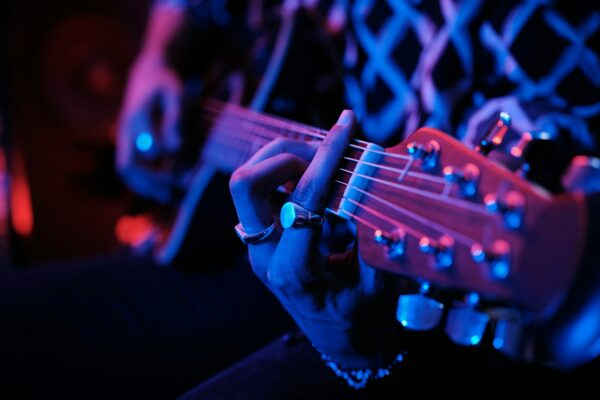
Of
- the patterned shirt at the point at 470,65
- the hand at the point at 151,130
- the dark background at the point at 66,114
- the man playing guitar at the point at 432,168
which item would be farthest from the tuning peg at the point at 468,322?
the dark background at the point at 66,114

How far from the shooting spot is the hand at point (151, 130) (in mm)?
1069

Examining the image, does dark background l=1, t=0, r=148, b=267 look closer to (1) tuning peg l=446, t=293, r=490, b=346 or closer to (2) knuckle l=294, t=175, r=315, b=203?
(2) knuckle l=294, t=175, r=315, b=203

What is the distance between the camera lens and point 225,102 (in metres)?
1.05

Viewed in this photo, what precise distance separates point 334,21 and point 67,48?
2.28 meters

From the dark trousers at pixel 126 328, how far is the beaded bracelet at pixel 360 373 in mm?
260

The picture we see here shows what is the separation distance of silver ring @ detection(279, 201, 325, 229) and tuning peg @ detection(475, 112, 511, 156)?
0.16 metres

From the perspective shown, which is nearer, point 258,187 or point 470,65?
point 258,187

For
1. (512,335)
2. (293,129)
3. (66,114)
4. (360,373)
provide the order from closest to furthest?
(512,335)
(360,373)
(293,129)
(66,114)

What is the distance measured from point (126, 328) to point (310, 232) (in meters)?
0.54

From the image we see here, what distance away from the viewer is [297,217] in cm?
44

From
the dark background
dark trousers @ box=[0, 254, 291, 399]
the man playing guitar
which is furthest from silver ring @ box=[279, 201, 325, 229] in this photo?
the dark background

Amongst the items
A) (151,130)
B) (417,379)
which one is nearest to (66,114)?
(151,130)

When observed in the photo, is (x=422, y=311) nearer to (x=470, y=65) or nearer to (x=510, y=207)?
(x=510, y=207)

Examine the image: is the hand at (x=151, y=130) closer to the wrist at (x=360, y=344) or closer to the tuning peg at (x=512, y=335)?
the wrist at (x=360, y=344)
